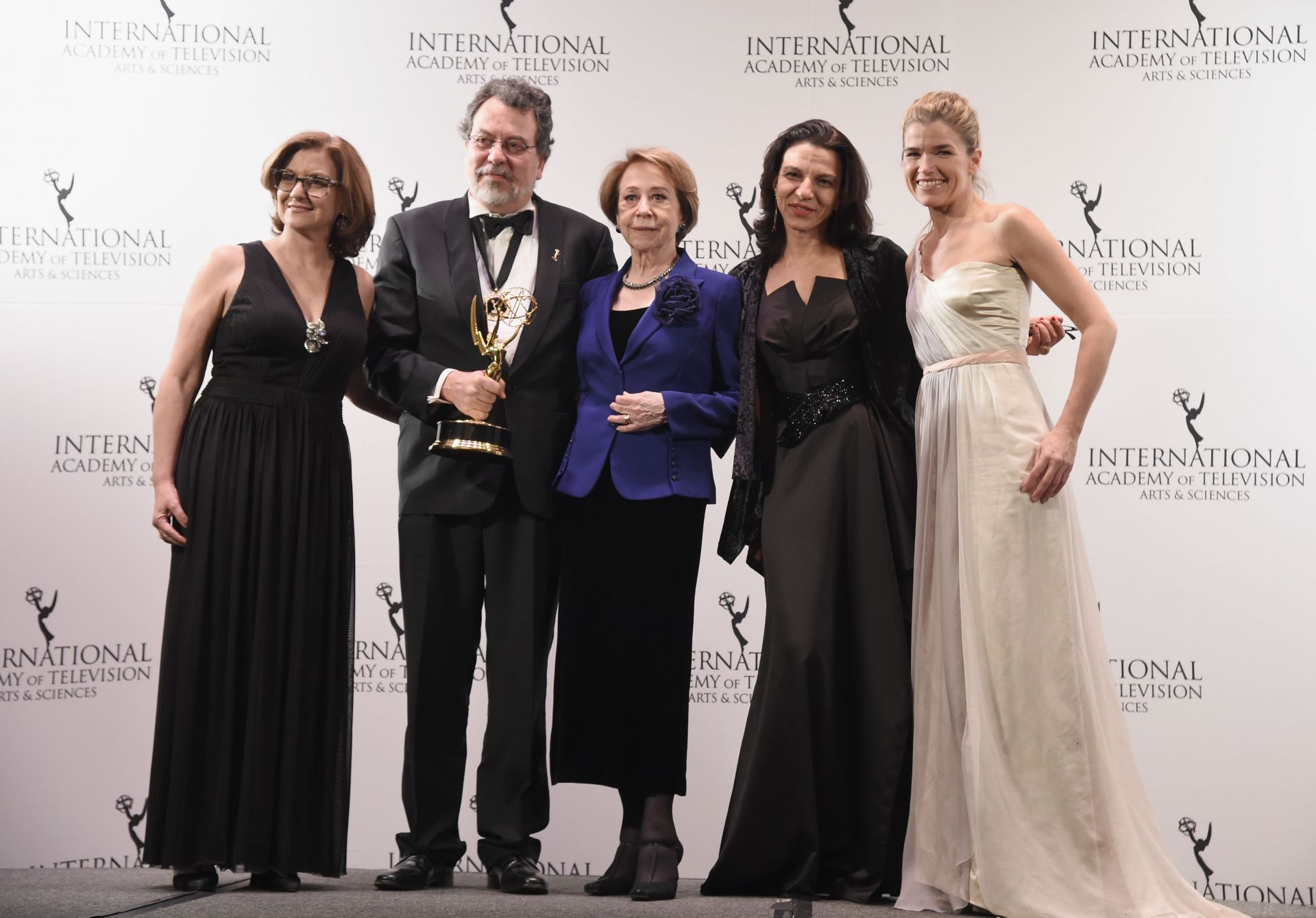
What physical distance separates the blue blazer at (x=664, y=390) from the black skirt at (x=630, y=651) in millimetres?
52

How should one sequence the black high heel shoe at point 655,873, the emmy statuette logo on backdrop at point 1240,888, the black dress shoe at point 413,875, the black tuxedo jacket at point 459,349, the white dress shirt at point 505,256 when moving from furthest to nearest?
1. the emmy statuette logo on backdrop at point 1240,888
2. the white dress shirt at point 505,256
3. the black tuxedo jacket at point 459,349
4. the black dress shoe at point 413,875
5. the black high heel shoe at point 655,873

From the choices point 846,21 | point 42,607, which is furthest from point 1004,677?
point 42,607

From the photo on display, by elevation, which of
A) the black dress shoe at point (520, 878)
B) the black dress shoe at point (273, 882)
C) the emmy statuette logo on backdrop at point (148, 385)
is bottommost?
the black dress shoe at point (273, 882)

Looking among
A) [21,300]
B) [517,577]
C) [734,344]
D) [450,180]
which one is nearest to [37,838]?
[21,300]

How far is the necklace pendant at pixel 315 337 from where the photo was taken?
3.02 m

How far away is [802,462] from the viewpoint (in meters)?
2.96

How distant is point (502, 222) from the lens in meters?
3.17

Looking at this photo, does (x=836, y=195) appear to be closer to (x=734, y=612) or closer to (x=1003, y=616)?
(x=1003, y=616)

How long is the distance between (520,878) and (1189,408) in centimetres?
273

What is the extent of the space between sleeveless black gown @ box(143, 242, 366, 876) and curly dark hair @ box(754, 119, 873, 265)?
1067mm

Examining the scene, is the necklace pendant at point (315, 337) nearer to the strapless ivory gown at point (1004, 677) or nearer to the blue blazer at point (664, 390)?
the blue blazer at point (664, 390)

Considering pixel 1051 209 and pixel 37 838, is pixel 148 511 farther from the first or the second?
pixel 1051 209

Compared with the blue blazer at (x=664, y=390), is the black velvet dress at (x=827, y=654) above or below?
below

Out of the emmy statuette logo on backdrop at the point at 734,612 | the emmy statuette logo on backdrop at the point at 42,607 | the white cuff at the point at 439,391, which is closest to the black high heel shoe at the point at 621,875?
the white cuff at the point at 439,391
